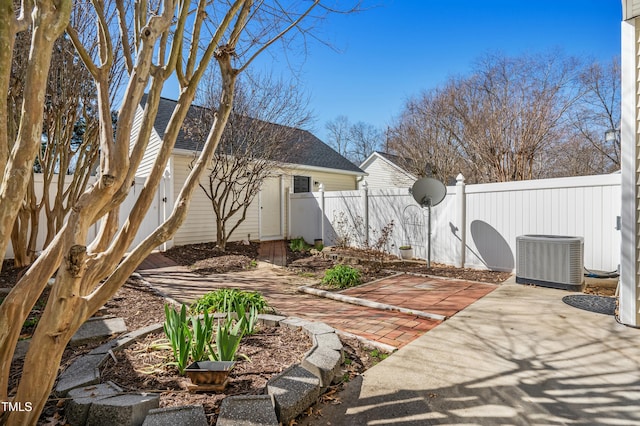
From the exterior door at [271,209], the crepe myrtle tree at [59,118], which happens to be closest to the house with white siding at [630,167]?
the crepe myrtle tree at [59,118]

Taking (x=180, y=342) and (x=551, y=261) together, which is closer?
(x=180, y=342)

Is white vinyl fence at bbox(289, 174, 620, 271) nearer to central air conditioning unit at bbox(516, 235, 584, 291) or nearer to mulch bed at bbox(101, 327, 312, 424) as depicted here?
central air conditioning unit at bbox(516, 235, 584, 291)

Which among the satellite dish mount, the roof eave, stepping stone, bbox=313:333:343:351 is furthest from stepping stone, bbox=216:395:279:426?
the roof eave

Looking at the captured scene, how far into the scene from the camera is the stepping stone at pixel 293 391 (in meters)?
1.90

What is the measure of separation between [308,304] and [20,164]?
11.7ft

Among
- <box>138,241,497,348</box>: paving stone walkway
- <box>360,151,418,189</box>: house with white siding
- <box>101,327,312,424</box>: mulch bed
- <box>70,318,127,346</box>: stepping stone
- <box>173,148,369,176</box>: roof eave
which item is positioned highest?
<box>360,151,418,189</box>: house with white siding

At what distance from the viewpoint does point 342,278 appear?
535 centimetres

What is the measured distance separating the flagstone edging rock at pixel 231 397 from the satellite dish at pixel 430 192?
4906 millimetres

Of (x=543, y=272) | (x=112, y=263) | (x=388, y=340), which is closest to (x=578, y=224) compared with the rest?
(x=543, y=272)

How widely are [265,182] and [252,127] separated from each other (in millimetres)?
2671

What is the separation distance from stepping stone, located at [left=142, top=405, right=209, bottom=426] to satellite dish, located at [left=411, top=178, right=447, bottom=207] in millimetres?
5928

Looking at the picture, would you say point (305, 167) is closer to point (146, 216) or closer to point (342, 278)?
point (146, 216)

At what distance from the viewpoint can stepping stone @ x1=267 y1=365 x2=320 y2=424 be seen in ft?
6.24

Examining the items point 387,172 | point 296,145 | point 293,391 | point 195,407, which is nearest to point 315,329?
point 293,391
